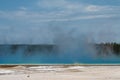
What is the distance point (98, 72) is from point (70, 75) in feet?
8.34

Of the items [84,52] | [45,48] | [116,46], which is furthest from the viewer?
[45,48]

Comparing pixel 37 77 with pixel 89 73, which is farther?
pixel 89 73

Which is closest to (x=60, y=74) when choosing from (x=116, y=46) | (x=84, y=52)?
(x=84, y=52)

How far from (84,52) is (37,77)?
43327 millimetres

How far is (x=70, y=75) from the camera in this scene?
2336 cm

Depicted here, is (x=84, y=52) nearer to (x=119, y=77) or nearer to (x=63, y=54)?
(x=63, y=54)

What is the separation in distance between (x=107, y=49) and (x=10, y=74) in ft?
148

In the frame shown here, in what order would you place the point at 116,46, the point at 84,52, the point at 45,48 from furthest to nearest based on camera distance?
the point at 45,48, the point at 116,46, the point at 84,52

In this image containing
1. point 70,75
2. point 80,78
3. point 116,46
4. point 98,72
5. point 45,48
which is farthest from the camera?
point 45,48

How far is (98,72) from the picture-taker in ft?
82.6

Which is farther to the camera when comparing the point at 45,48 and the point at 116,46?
the point at 45,48

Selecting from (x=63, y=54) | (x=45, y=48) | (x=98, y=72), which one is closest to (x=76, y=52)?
(x=63, y=54)

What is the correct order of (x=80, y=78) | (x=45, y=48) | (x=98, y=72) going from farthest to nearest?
(x=45, y=48) → (x=98, y=72) → (x=80, y=78)

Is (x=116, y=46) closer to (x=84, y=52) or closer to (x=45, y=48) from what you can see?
(x=84, y=52)
